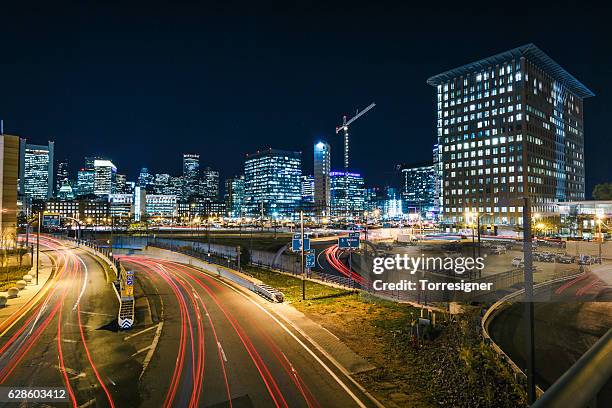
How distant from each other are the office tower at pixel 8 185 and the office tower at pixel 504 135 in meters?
124

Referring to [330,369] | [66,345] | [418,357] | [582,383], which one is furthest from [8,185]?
[582,383]

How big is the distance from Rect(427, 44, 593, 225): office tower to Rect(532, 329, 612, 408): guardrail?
133 meters

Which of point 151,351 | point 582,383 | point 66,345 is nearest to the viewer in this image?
point 582,383

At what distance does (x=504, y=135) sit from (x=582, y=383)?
146 meters

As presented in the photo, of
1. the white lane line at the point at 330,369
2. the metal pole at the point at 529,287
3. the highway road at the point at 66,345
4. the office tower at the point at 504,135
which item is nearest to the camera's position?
the metal pole at the point at 529,287

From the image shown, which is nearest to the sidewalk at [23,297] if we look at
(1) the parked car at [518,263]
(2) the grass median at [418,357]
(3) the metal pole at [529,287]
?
(2) the grass median at [418,357]

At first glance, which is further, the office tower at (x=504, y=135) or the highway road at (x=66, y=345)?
the office tower at (x=504, y=135)

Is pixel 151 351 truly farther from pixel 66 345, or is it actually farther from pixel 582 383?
pixel 582 383

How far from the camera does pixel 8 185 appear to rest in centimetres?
7350

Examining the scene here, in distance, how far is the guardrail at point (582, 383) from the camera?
187 cm

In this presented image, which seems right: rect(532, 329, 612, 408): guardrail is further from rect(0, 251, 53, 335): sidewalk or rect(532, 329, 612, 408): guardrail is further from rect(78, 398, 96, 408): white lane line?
rect(0, 251, 53, 335): sidewalk

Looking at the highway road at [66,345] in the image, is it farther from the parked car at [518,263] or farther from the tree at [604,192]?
the tree at [604,192]

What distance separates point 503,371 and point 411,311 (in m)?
12.9

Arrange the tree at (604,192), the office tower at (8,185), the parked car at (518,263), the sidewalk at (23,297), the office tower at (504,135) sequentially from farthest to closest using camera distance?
the office tower at (504,135)
the tree at (604,192)
the office tower at (8,185)
the parked car at (518,263)
the sidewalk at (23,297)
